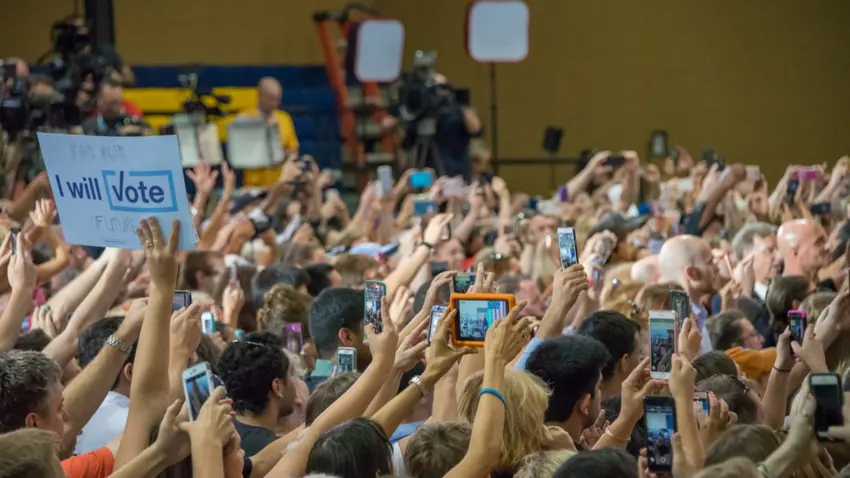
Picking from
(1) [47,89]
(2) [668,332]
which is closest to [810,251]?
(2) [668,332]

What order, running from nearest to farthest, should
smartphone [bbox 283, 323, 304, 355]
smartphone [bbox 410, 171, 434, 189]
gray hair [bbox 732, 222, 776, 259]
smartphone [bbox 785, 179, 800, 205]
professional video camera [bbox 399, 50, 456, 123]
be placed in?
smartphone [bbox 283, 323, 304, 355], gray hair [bbox 732, 222, 776, 259], smartphone [bbox 785, 179, 800, 205], smartphone [bbox 410, 171, 434, 189], professional video camera [bbox 399, 50, 456, 123]

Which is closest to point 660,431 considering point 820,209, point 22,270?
point 22,270

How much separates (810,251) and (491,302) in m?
3.59

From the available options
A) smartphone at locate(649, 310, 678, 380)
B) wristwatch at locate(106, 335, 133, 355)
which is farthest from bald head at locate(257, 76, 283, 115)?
smartphone at locate(649, 310, 678, 380)

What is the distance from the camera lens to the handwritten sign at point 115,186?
13.4ft

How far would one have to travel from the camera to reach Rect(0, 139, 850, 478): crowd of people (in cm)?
314

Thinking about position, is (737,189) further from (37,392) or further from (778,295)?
(37,392)

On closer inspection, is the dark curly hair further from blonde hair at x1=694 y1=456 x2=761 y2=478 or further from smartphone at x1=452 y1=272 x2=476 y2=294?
→ blonde hair at x1=694 y1=456 x2=761 y2=478

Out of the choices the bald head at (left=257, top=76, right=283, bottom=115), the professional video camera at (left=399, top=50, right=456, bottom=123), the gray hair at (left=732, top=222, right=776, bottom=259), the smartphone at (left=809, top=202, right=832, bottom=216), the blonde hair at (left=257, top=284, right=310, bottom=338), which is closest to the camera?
the blonde hair at (left=257, top=284, right=310, bottom=338)

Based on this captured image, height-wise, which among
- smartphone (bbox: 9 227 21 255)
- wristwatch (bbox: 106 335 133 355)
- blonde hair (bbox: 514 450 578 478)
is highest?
smartphone (bbox: 9 227 21 255)

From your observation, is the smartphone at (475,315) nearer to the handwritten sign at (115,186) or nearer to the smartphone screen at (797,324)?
the handwritten sign at (115,186)

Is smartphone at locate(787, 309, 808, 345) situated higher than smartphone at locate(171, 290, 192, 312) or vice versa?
smartphone at locate(171, 290, 192, 312)

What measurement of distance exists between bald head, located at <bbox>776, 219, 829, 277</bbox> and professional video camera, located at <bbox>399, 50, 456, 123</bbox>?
602 centimetres

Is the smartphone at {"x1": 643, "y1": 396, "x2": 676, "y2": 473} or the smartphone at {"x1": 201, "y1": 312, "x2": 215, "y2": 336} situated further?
the smartphone at {"x1": 201, "y1": 312, "x2": 215, "y2": 336}
